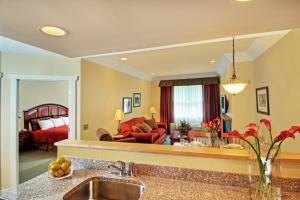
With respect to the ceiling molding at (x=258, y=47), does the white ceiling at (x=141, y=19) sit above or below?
below

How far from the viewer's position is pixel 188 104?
7234mm

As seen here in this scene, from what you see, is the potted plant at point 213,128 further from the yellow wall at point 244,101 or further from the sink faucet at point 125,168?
the yellow wall at point 244,101

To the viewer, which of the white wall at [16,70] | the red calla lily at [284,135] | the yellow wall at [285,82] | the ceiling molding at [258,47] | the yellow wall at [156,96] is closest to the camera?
the red calla lily at [284,135]

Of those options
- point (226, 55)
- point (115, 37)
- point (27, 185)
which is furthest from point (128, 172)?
point (226, 55)

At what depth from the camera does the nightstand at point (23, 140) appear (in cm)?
475

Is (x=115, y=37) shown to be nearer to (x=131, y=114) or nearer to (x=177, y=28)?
(x=177, y=28)

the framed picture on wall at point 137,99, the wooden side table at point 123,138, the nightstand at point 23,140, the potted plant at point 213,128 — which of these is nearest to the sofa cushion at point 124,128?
the wooden side table at point 123,138

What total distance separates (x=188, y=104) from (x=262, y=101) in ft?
12.7

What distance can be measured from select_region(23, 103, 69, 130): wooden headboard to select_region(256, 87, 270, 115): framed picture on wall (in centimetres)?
642

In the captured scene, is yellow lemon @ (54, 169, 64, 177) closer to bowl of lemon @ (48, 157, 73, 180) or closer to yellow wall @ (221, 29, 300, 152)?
bowl of lemon @ (48, 157, 73, 180)

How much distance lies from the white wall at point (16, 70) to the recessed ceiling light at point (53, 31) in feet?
6.14

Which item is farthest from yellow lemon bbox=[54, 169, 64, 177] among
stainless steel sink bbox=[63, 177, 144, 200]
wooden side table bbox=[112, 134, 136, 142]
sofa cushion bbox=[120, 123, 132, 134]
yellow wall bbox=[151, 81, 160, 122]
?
yellow wall bbox=[151, 81, 160, 122]

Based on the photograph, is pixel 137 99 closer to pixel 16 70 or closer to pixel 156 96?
pixel 156 96

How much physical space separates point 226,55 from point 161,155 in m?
3.60
